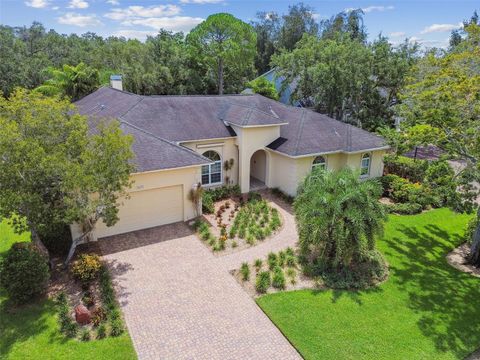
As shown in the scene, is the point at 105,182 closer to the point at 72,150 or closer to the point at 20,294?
the point at 72,150

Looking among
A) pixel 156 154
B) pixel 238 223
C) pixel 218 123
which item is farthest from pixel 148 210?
pixel 218 123

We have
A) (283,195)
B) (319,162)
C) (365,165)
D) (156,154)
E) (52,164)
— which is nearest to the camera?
(52,164)

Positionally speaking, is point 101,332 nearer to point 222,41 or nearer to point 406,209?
point 406,209

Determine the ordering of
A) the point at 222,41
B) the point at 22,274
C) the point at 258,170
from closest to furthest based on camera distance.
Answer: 1. the point at 22,274
2. the point at 258,170
3. the point at 222,41

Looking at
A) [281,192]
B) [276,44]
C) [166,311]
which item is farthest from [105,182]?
[276,44]

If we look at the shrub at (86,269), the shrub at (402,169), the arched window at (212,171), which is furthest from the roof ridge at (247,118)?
the shrub at (86,269)

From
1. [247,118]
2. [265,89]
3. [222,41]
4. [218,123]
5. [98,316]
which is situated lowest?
[98,316]
